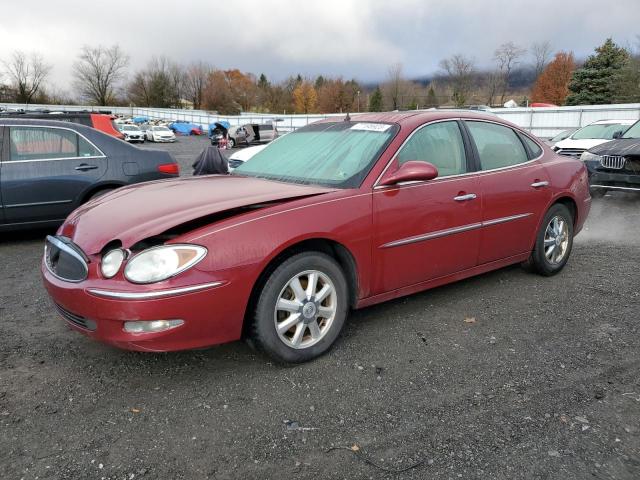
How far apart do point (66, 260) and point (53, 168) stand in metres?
3.75

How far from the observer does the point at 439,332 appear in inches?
144

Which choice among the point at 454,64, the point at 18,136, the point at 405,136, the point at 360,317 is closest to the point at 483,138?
the point at 405,136

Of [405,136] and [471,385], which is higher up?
[405,136]

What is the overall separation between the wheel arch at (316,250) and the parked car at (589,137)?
10686mm

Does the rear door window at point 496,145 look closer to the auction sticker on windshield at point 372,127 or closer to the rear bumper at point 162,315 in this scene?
the auction sticker on windshield at point 372,127

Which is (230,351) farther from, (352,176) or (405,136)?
(405,136)

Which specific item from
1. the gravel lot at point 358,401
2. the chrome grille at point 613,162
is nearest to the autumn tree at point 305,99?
the chrome grille at point 613,162

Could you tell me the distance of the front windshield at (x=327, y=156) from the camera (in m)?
3.54

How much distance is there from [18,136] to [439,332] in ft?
17.8

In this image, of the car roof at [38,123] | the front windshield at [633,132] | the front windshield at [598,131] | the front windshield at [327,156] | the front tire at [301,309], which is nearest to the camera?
the front tire at [301,309]

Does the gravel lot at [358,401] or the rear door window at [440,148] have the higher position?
the rear door window at [440,148]

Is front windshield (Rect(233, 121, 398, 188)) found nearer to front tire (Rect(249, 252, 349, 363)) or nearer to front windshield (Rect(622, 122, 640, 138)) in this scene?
front tire (Rect(249, 252, 349, 363))

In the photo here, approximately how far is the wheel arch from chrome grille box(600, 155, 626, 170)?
7255 mm

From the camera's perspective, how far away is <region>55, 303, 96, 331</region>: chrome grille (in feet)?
9.11
